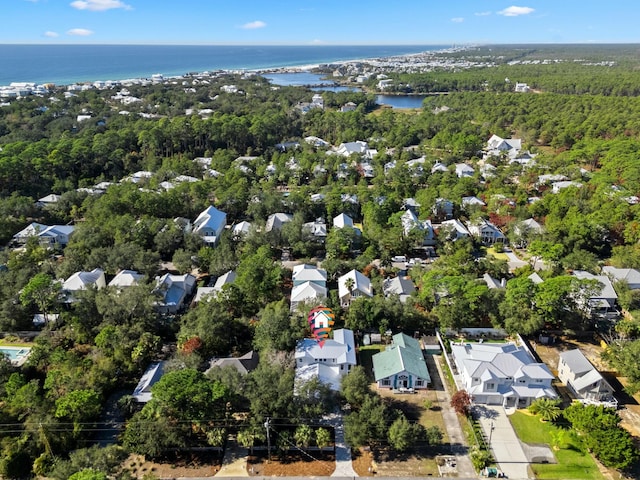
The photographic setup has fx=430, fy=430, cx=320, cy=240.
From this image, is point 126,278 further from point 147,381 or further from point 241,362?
point 241,362

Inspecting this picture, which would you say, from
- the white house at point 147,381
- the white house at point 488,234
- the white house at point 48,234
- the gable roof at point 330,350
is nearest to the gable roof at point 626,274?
the white house at point 488,234

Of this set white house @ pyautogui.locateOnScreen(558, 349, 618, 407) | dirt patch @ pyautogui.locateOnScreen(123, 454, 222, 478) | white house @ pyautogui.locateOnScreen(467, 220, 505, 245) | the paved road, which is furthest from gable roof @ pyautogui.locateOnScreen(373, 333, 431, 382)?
white house @ pyautogui.locateOnScreen(467, 220, 505, 245)

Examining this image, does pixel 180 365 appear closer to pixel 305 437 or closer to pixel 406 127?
pixel 305 437

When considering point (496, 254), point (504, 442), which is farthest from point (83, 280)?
point (496, 254)

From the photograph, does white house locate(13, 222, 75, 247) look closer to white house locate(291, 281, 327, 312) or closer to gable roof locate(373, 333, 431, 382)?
white house locate(291, 281, 327, 312)

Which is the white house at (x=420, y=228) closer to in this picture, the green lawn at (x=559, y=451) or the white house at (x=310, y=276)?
the white house at (x=310, y=276)

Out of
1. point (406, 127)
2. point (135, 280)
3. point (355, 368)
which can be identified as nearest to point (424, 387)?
point (355, 368)
